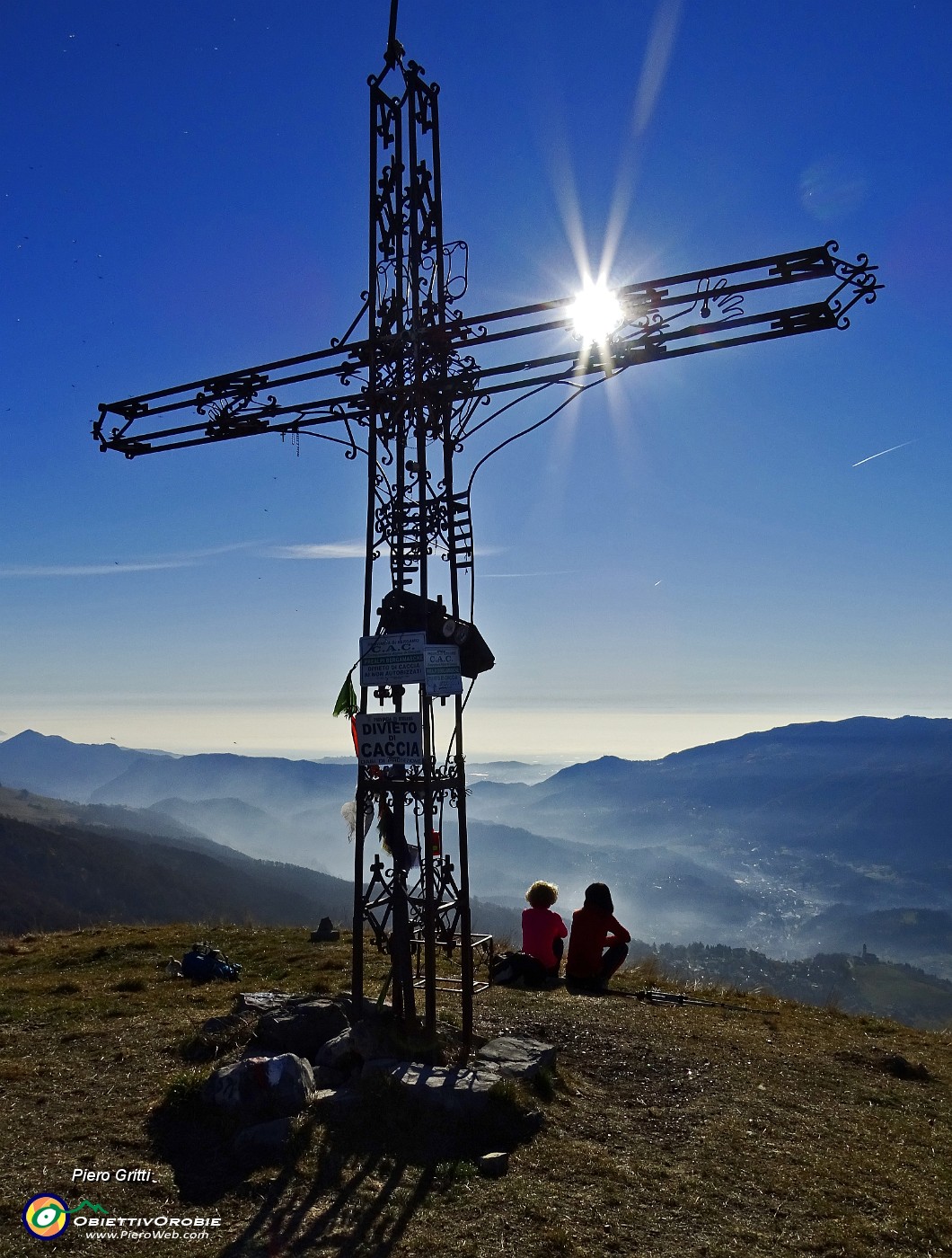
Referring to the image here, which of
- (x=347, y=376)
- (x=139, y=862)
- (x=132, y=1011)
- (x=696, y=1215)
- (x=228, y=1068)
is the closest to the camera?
(x=696, y=1215)

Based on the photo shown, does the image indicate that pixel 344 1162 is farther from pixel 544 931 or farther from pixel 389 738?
pixel 544 931

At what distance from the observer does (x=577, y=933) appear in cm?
1238

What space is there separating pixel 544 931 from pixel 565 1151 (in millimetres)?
6017

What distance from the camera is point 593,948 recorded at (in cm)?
1233

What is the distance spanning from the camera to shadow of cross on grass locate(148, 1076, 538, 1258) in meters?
5.40

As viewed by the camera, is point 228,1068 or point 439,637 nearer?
point 228,1068

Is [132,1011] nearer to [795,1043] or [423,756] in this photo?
[423,756]

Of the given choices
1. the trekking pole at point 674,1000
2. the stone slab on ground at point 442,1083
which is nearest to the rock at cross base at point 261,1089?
the stone slab on ground at point 442,1083

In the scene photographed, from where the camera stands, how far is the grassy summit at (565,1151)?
5508mm

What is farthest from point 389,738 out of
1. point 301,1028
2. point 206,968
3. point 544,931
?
point 206,968

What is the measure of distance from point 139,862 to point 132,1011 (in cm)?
13146

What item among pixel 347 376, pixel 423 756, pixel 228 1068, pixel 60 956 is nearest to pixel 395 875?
pixel 423 756

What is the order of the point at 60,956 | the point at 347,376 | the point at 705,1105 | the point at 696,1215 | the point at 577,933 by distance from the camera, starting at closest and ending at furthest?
the point at 696,1215 → the point at 705,1105 → the point at 347,376 → the point at 577,933 → the point at 60,956

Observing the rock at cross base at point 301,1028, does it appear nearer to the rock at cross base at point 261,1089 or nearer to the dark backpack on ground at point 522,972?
the rock at cross base at point 261,1089
